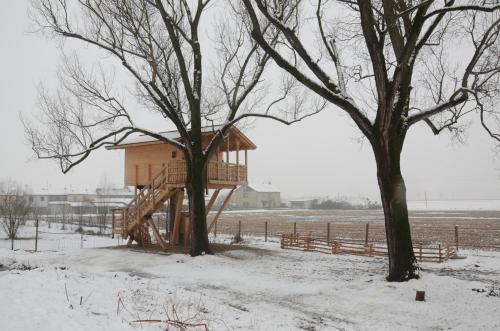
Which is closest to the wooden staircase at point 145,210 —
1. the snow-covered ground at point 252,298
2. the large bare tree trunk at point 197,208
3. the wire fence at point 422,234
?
the large bare tree trunk at point 197,208

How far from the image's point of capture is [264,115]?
17.3 metres

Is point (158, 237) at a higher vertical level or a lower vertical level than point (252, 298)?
higher

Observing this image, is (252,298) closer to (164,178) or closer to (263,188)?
(164,178)

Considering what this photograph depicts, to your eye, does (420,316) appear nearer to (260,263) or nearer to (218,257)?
(260,263)

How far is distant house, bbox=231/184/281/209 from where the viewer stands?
12256cm

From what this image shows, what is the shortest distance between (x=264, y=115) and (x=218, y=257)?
6.36 m

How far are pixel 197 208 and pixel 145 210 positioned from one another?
182 inches

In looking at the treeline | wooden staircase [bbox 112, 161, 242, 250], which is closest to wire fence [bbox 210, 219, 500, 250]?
wooden staircase [bbox 112, 161, 242, 250]

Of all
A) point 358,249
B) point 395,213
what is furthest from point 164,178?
point 395,213

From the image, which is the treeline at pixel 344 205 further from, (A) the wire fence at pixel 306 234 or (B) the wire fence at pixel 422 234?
(B) the wire fence at pixel 422 234

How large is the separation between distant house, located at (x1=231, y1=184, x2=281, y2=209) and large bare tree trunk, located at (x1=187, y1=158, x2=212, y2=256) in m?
103

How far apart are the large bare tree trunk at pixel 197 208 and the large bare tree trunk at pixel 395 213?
27.7 ft

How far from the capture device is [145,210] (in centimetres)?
2103

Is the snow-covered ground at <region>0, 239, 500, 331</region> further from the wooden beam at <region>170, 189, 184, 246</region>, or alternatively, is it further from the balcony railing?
the balcony railing
